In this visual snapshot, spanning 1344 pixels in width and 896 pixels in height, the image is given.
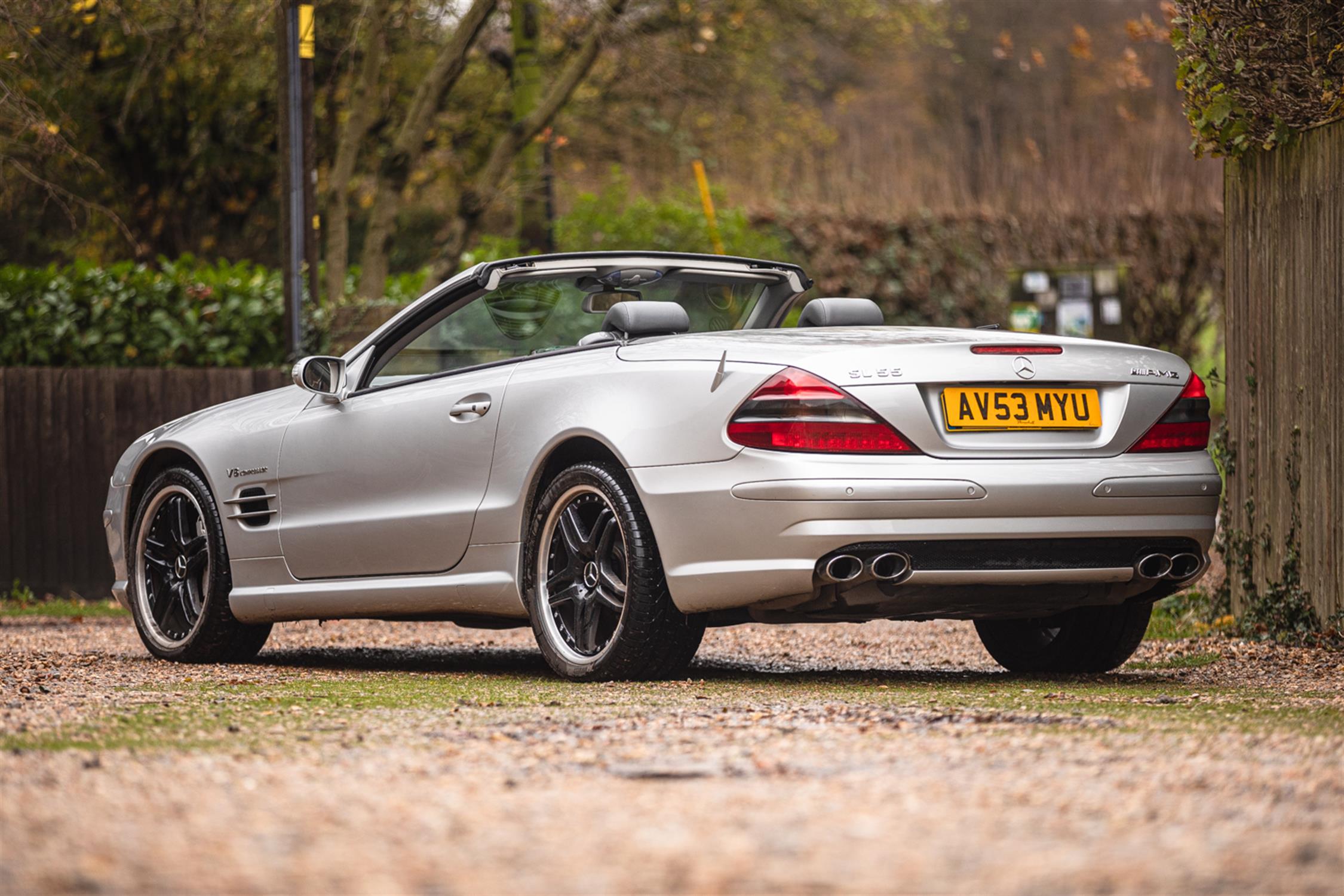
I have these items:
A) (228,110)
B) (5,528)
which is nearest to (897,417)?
(5,528)

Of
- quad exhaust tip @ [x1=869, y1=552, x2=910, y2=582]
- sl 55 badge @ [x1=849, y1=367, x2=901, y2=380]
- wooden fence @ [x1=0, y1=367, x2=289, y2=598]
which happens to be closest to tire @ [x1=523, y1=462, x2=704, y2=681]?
quad exhaust tip @ [x1=869, y1=552, x2=910, y2=582]

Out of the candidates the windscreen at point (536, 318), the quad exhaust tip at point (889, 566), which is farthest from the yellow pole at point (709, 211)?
the quad exhaust tip at point (889, 566)

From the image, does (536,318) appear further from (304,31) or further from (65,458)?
(65,458)

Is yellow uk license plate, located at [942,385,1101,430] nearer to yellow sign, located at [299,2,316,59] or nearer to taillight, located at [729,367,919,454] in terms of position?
taillight, located at [729,367,919,454]

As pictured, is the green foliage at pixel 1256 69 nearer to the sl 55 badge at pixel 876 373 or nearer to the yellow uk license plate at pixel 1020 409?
the yellow uk license plate at pixel 1020 409

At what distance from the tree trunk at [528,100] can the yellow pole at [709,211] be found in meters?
1.54

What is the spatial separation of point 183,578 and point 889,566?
3558 millimetres

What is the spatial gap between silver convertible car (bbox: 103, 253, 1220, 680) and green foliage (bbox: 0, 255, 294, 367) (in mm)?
5546

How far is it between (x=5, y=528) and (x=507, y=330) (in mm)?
6261

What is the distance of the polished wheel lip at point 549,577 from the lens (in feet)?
19.2

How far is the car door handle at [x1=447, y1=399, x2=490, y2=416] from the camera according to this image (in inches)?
251

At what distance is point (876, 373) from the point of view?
18.0 ft

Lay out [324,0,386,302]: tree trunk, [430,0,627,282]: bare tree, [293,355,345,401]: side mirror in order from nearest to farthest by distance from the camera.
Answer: [293,355,345,401]: side mirror
[324,0,386,302]: tree trunk
[430,0,627,282]: bare tree

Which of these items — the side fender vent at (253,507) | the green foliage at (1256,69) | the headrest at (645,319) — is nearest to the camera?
the headrest at (645,319)
